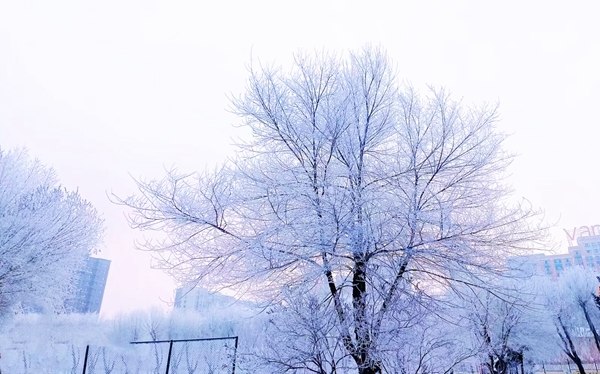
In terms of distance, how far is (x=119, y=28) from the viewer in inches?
648

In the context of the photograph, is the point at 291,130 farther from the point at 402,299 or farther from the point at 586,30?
the point at 586,30

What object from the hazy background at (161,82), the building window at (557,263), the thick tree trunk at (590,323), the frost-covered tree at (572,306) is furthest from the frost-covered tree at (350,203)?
the building window at (557,263)

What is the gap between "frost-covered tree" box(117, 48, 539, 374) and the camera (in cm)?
441

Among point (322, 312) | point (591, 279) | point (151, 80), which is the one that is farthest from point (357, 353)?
point (591, 279)

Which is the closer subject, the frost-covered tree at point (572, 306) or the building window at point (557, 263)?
the frost-covered tree at point (572, 306)

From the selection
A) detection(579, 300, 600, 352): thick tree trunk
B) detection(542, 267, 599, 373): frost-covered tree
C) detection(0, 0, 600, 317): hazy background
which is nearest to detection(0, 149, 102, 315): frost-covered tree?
detection(0, 0, 600, 317): hazy background

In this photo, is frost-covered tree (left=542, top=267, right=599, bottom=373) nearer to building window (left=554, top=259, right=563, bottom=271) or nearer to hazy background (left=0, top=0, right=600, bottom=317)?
hazy background (left=0, top=0, right=600, bottom=317)

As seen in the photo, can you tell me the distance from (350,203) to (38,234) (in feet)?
33.1

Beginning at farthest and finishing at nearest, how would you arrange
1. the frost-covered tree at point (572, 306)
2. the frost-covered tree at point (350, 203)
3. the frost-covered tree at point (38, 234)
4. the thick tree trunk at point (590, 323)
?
the frost-covered tree at point (572, 306)
the thick tree trunk at point (590, 323)
the frost-covered tree at point (38, 234)
the frost-covered tree at point (350, 203)

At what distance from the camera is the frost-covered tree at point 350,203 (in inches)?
174

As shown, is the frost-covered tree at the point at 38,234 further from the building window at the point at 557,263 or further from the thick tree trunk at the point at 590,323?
the building window at the point at 557,263

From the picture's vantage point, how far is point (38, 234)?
10.1m

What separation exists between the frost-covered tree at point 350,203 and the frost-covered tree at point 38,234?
25.2ft

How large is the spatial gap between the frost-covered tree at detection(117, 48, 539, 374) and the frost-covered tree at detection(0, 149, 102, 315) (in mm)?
7687
